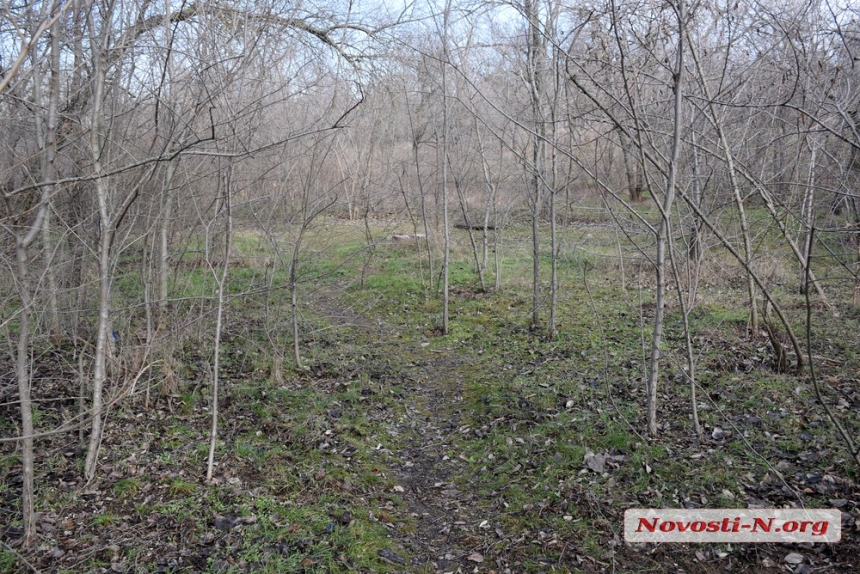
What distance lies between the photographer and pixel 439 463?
4.62 m

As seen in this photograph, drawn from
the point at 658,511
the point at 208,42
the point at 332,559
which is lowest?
the point at 332,559

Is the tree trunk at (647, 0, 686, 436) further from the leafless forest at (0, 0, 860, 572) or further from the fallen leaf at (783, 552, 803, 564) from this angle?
the fallen leaf at (783, 552, 803, 564)

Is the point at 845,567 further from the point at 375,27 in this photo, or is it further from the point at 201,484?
the point at 375,27

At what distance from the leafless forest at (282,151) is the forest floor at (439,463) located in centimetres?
18

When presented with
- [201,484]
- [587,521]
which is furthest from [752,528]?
[201,484]

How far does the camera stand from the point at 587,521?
3.50 m

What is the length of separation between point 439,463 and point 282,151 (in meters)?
3.41

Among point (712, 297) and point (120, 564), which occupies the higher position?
point (712, 297)

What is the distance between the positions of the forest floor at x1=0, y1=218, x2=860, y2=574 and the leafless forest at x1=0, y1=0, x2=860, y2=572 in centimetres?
18

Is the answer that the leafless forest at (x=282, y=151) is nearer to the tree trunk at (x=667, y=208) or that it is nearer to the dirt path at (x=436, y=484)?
the tree trunk at (x=667, y=208)

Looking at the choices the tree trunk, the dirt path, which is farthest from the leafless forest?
the dirt path

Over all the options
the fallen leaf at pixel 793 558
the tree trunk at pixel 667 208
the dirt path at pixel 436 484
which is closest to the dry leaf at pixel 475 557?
the dirt path at pixel 436 484

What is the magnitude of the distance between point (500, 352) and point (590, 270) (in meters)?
4.47

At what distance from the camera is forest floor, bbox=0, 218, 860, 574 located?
3.29m
